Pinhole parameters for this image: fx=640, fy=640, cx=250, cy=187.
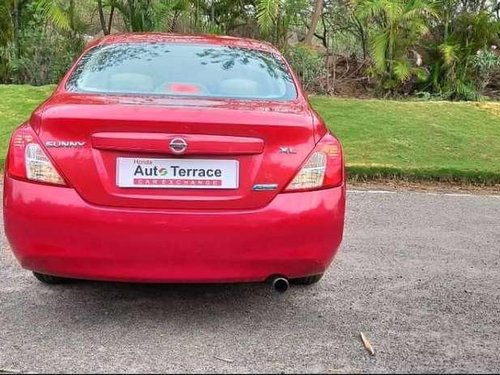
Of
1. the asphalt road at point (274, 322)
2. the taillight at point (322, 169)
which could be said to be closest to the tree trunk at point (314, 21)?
the asphalt road at point (274, 322)

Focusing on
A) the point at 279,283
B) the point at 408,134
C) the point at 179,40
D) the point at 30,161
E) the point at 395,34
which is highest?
the point at 179,40

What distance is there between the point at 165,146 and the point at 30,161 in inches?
25.6

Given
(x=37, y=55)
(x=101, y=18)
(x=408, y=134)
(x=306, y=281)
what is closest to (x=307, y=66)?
(x=408, y=134)

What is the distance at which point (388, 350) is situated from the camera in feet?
9.87

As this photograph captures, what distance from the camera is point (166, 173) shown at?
2.89 meters

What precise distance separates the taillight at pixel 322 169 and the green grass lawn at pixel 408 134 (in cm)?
450

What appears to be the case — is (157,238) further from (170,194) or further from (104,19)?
(104,19)

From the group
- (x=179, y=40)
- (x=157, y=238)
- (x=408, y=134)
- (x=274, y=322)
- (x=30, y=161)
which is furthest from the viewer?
(x=408, y=134)

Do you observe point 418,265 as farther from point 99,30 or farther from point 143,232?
point 99,30

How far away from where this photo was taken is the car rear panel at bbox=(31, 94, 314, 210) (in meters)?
2.88

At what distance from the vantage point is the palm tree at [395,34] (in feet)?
37.0

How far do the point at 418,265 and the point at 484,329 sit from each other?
1.12 metres

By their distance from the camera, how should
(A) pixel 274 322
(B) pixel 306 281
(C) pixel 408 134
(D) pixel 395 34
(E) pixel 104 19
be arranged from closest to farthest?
(A) pixel 274 322 < (B) pixel 306 281 < (C) pixel 408 134 < (D) pixel 395 34 < (E) pixel 104 19

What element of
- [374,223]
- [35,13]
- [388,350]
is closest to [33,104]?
[35,13]
